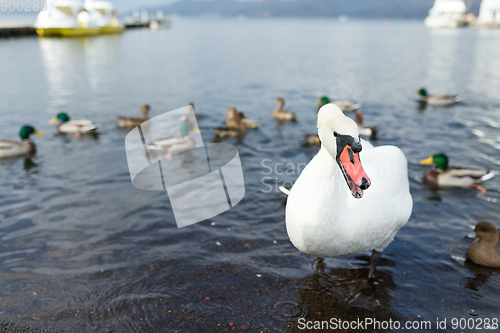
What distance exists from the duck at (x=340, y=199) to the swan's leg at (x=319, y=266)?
1072 millimetres

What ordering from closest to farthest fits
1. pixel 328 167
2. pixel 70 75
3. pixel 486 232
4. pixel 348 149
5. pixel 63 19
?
pixel 348 149
pixel 328 167
pixel 486 232
pixel 70 75
pixel 63 19

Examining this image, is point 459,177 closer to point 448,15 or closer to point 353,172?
point 353,172

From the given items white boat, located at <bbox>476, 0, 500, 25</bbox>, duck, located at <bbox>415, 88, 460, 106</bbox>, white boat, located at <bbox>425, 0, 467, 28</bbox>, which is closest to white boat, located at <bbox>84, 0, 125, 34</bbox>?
duck, located at <bbox>415, 88, 460, 106</bbox>

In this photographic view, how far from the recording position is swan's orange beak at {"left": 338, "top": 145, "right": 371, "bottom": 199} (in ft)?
11.6

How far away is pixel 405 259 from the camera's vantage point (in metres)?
6.12

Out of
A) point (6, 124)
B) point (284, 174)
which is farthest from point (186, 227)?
point (6, 124)

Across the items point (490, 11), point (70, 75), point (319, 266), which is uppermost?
point (490, 11)

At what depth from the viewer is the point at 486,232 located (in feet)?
20.2

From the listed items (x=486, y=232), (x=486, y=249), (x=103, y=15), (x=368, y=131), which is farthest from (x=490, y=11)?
(x=486, y=249)

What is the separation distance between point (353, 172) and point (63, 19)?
76.1 metres

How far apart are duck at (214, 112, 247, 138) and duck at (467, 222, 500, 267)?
8.12 meters

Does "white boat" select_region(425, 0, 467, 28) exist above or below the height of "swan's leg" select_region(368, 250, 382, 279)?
above

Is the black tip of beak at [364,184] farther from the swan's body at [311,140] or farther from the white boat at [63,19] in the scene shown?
the white boat at [63,19]

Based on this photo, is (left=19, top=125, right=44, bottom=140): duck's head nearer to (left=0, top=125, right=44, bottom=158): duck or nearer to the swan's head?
(left=0, top=125, right=44, bottom=158): duck
